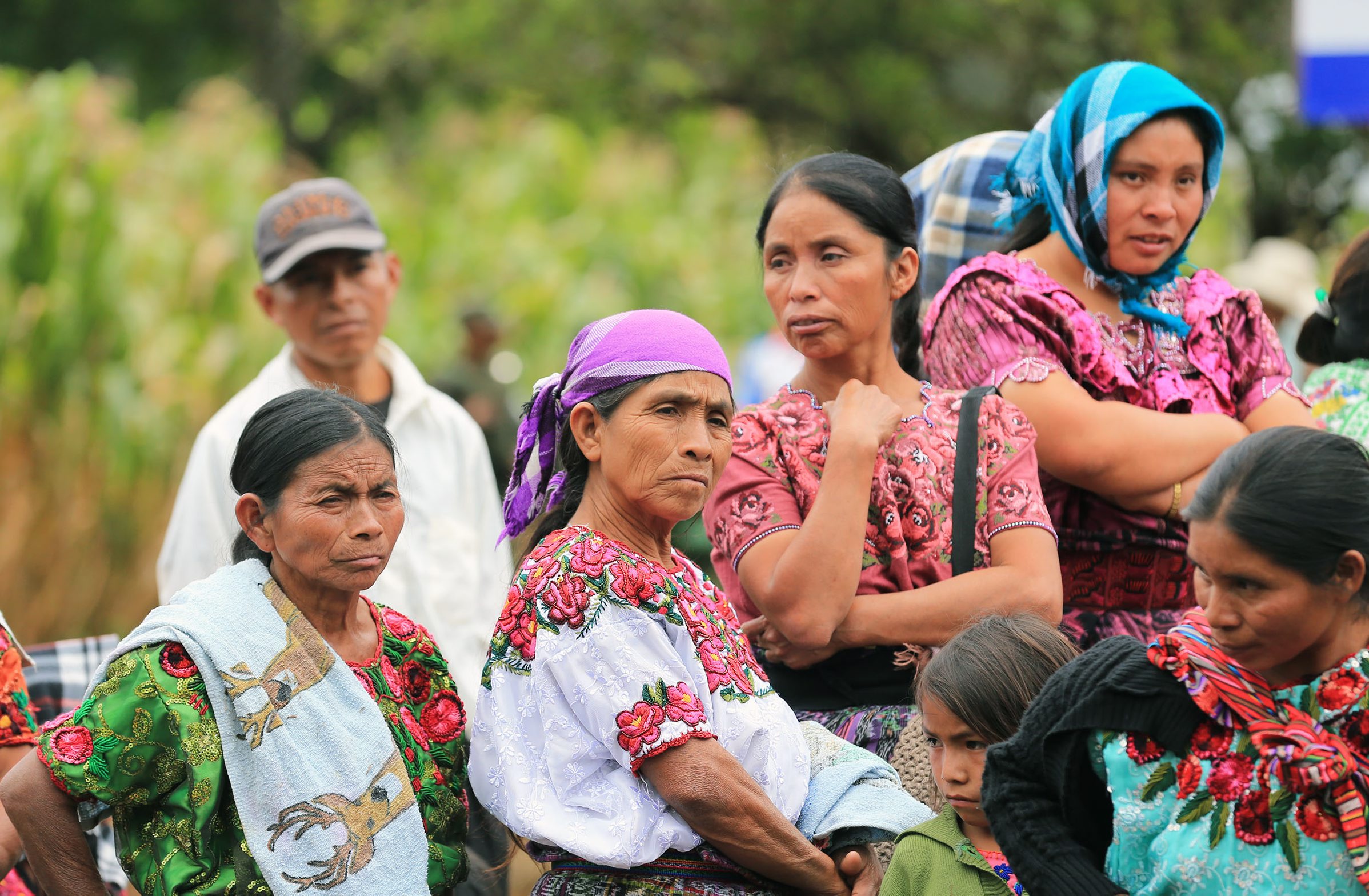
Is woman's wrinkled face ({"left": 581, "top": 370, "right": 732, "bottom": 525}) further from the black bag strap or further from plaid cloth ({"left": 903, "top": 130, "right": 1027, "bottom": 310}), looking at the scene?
plaid cloth ({"left": 903, "top": 130, "right": 1027, "bottom": 310})

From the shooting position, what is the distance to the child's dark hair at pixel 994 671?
2.69 m

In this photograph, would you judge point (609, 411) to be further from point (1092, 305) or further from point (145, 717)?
point (1092, 305)

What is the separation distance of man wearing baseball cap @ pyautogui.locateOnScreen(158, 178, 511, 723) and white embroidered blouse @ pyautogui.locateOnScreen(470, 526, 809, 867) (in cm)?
170

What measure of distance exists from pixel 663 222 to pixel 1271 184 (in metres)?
5.41

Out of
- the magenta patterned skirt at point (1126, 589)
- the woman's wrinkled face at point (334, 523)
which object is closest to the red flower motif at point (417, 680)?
the woman's wrinkled face at point (334, 523)

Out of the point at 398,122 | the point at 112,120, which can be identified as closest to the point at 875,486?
the point at 112,120

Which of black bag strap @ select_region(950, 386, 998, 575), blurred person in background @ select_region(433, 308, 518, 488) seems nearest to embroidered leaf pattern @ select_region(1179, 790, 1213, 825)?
black bag strap @ select_region(950, 386, 998, 575)

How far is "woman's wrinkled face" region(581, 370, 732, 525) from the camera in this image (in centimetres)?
278

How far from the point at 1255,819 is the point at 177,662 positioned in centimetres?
176

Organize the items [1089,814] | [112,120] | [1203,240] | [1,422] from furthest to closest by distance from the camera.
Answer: [1203,240] → [112,120] → [1,422] → [1089,814]

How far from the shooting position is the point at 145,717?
101 inches

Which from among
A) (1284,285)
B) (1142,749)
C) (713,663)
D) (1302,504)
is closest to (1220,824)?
(1142,749)

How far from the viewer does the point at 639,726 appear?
8.41 ft

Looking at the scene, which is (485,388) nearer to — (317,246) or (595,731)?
(317,246)
